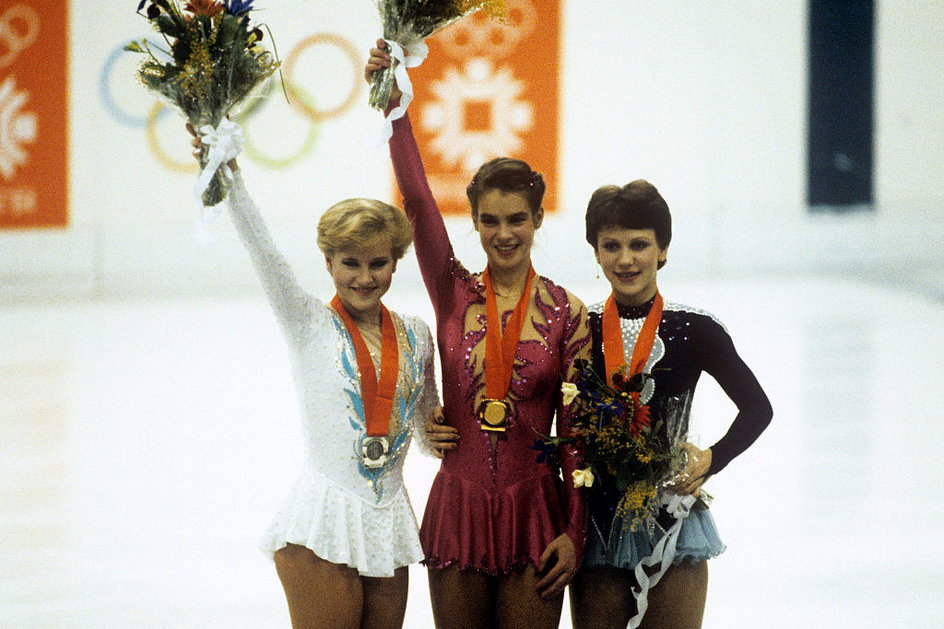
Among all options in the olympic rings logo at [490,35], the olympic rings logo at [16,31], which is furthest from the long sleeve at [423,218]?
the olympic rings logo at [16,31]

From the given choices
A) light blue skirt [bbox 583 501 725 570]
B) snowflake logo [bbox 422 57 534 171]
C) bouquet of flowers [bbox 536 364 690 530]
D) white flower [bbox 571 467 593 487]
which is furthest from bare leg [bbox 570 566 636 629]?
snowflake logo [bbox 422 57 534 171]

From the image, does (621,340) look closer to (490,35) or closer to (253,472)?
(253,472)

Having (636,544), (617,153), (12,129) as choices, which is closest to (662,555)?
(636,544)

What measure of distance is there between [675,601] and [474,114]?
7.51 meters

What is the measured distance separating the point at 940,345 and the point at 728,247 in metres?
2.67

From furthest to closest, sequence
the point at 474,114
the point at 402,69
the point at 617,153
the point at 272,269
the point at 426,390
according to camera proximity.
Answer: the point at 617,153 → the point at 474,114 → the point at 426,390 → the point at 402,69 → the point at 272,269

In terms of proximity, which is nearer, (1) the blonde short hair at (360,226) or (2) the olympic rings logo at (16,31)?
(1) the blonde short hair at (360,226)

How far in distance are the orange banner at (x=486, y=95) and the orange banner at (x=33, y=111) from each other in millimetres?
2828

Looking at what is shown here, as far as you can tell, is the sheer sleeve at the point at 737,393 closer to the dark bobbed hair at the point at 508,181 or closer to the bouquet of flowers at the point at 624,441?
the bouquet of flowers at the point at 624,441

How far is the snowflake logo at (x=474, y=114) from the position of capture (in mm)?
9945

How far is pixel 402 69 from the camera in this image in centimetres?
285

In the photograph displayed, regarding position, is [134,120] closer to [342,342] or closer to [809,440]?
[809,440]

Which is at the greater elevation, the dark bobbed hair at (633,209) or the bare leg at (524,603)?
the dark bobbed hair at (633,209)

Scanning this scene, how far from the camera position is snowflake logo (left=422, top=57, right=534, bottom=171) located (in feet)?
32.6
